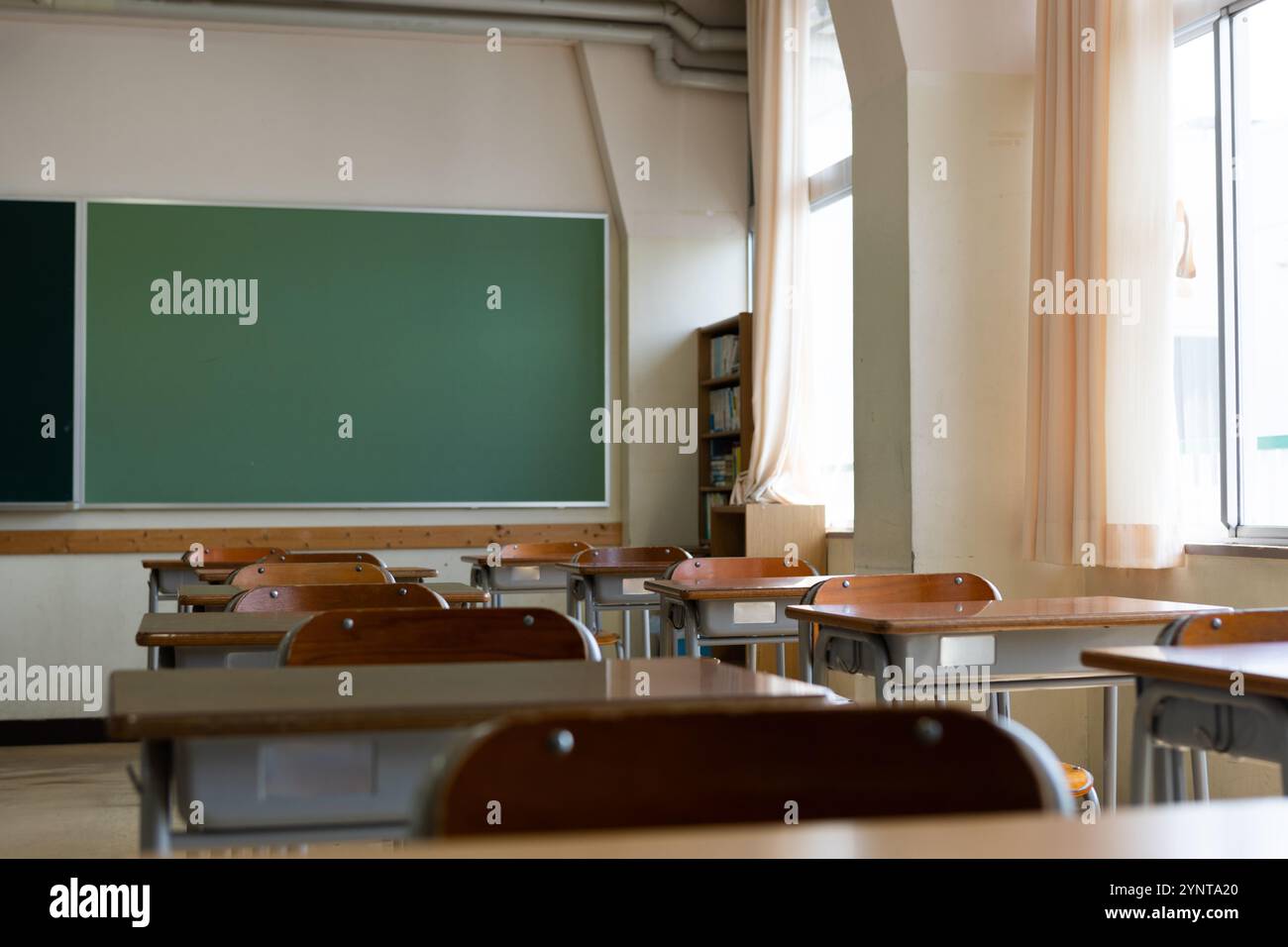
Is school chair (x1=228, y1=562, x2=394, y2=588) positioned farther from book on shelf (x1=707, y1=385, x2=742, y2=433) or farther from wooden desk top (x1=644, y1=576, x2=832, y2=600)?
book on shelf (x1=707, y1=385, x2=742, y2=433)

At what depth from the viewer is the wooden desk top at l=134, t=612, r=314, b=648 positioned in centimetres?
248

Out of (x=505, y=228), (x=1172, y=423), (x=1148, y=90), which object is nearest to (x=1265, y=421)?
(x=1172, y=423)

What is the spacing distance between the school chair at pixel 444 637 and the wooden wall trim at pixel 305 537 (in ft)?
15.7

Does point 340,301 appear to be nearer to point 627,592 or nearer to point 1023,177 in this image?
point 627,592

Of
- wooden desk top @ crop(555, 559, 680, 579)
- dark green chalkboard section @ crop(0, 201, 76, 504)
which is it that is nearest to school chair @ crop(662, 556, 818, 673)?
wooden desk top @ crop(555, 559, 680, 579)

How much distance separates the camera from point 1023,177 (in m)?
4.66

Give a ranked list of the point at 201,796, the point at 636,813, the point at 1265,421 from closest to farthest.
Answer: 1. the point at 636,813
2. the point at 201,796
3. the point at 1265,421

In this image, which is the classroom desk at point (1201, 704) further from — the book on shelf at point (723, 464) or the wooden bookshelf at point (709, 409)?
the book on shelf at point (723, 464)

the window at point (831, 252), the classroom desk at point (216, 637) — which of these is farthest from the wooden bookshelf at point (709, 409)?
the classroom desk at point (216, 637)

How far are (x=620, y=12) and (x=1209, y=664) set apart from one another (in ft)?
18.8

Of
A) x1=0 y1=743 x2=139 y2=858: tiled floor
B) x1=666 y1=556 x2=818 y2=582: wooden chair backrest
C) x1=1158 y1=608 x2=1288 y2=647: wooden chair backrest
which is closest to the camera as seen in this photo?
x1=1158 y1=608 x2=1288 y2=647: wooden chair backrest

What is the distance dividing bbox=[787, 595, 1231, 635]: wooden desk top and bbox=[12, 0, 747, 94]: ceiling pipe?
478 cm

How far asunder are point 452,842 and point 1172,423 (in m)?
3.53

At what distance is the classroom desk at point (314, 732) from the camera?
1.46 meters
